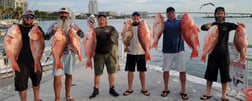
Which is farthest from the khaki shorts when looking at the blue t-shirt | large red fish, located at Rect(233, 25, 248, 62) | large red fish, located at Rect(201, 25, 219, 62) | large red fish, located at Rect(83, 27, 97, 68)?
large red fish, located at Rect(233, 25, 248, 62)

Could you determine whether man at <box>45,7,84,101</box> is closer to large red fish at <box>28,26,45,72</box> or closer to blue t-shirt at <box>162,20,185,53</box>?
large red fish at <box>28,26,45,72</box>

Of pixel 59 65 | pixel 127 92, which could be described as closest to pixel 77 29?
pixel 59 65

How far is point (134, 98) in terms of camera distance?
12.5 ft

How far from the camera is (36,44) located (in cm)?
311

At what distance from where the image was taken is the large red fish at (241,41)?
11.1 feet

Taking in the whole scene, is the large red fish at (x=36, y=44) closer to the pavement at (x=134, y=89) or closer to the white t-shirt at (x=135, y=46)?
the pavement at (x=134, y=89)

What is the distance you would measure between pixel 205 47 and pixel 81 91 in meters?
2.45

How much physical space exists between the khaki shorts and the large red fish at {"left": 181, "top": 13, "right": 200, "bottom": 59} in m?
1.37

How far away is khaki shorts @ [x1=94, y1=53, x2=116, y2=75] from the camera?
3.92 meters

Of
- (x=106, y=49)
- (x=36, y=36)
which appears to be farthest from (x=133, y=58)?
(x=36, y=36)

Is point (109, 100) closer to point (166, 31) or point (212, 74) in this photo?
point (166, 31)

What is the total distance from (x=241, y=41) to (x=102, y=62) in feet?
7.63

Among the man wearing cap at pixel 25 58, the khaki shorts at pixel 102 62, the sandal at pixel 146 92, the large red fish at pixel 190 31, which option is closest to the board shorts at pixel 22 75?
the man wearing cap at pixel 25 58

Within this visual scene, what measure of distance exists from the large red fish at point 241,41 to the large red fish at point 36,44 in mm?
3002
